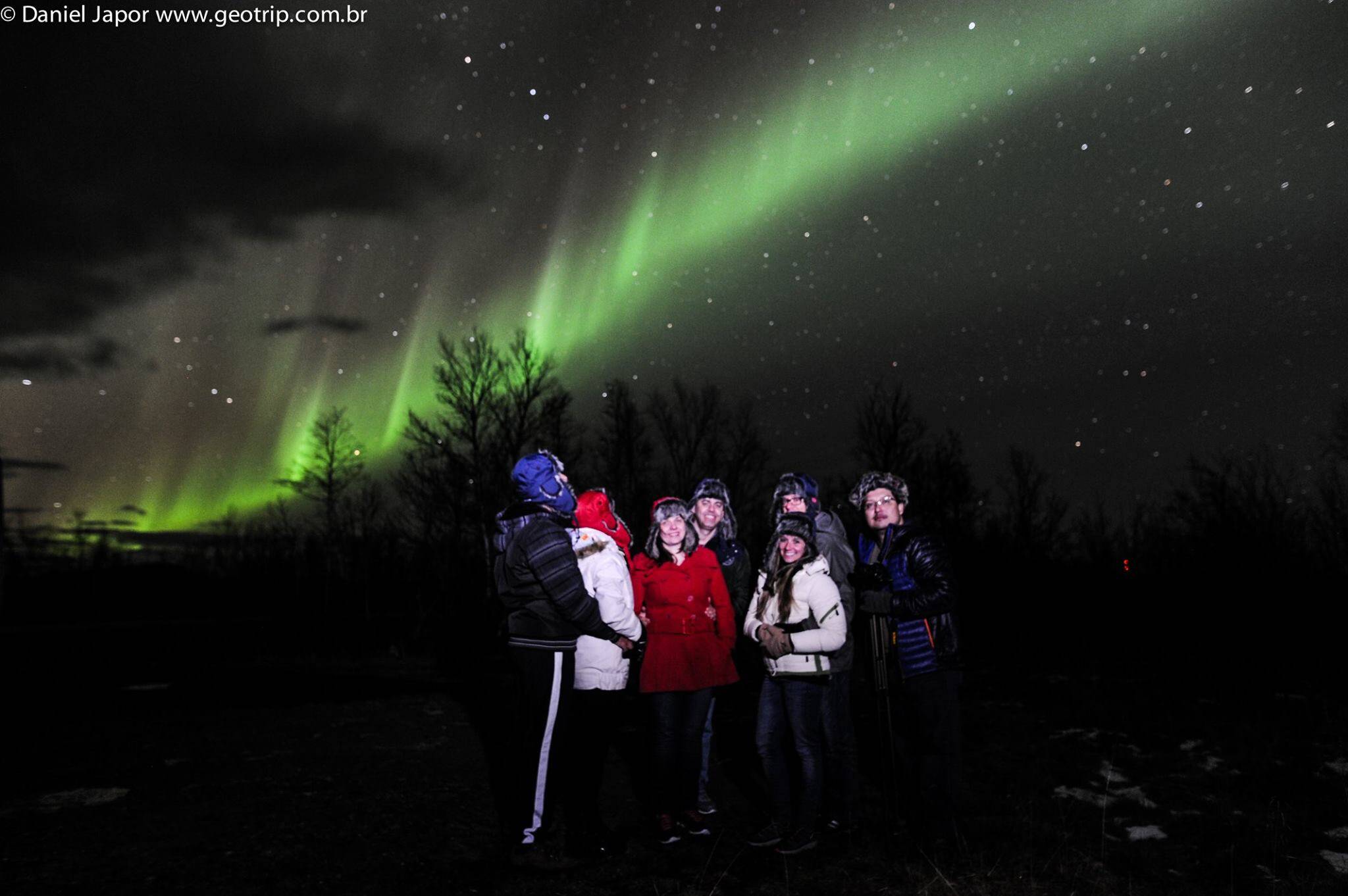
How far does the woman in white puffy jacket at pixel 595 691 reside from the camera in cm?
478

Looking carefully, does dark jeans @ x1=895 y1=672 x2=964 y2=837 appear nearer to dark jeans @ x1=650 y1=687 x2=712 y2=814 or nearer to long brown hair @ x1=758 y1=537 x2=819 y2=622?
long brown hair @ x1=758 y1=537 x2=819 y2=622

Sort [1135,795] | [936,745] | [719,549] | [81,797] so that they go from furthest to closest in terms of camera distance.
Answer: [1135,795]
[81,797]
[719,549]
[936,745]

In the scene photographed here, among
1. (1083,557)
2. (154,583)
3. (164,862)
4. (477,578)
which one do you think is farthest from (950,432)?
(154,583)

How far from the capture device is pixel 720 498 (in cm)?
584

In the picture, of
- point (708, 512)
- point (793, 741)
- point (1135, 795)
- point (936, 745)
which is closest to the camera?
point (936, 745)

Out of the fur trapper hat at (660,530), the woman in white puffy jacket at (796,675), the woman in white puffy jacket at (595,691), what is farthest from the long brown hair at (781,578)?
the woman in white puffy jacket at (595,691)

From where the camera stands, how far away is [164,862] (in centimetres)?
471

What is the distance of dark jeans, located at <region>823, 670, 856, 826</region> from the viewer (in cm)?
509

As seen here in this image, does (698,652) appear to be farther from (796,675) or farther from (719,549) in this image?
(719,549)

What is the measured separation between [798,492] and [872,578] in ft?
3.02

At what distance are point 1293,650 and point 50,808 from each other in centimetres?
2101

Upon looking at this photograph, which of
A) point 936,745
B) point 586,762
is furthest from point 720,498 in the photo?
point 936,745

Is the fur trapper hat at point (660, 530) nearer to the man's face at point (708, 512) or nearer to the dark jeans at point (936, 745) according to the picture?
the man's face at point (708, 512)

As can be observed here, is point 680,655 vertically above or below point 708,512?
below
